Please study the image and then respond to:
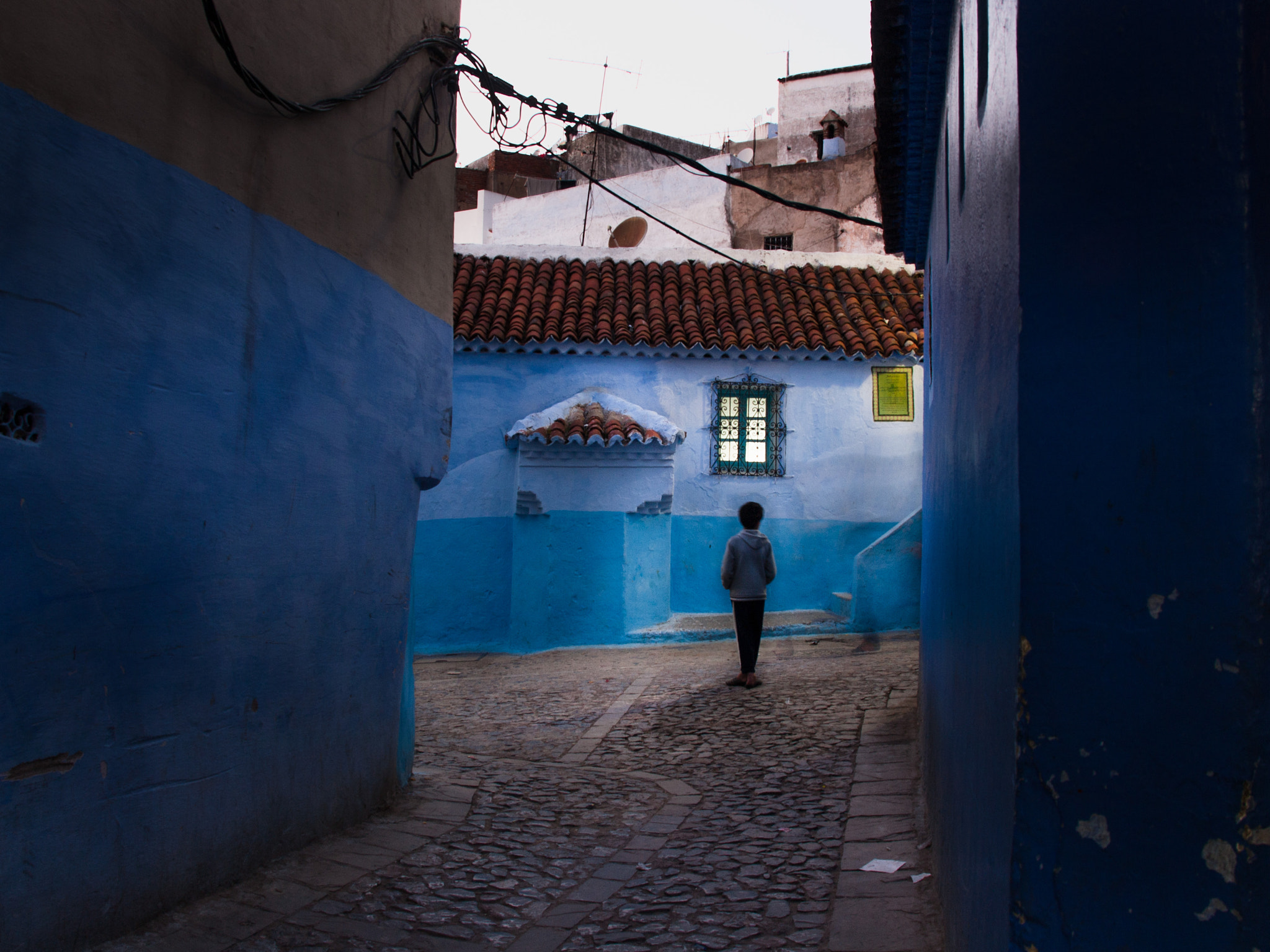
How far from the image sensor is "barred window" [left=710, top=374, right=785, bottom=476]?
47.3ft

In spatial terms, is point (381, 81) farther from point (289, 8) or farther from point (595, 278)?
point (595, 278)

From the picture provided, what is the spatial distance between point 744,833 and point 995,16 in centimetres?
420

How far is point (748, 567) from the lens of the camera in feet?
30.4

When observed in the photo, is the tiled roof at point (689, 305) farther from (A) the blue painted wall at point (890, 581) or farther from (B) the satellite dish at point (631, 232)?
(B) the satellite dish at point (631, 232)

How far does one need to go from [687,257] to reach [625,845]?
1322 cm

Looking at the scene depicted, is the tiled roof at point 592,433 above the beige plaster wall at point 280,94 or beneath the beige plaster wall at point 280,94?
beneath

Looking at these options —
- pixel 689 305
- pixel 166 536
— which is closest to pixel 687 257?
pixel 689 305

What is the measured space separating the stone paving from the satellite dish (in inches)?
605

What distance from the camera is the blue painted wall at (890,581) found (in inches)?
522

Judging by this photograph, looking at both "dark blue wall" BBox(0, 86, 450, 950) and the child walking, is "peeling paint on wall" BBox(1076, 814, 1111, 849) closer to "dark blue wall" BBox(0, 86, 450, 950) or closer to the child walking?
"dark blue wall" BBox(0, 86, 450, 950)

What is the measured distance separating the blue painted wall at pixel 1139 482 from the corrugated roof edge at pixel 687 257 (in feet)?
48.0

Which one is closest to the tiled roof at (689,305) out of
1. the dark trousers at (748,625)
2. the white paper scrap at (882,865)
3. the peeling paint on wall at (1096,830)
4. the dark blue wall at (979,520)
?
the dark trousers at (748,625)

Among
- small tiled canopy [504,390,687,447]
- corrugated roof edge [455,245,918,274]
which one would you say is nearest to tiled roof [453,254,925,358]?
corrugated roof edge [455,245,918,274]

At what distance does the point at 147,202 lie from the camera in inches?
146
